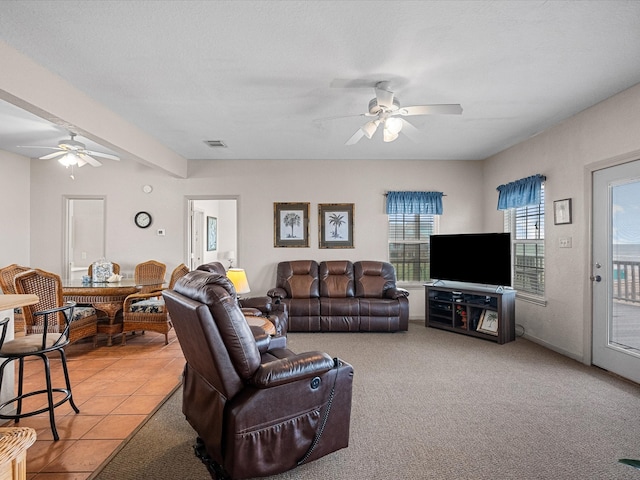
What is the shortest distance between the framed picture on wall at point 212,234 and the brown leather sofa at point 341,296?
2666 millimetres

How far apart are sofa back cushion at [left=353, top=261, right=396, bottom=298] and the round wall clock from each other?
3435 millimetres

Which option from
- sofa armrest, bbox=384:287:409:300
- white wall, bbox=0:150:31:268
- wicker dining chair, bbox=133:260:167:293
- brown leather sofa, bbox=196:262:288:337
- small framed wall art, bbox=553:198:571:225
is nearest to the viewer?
small framed wall art, bbox=553:198:571:225

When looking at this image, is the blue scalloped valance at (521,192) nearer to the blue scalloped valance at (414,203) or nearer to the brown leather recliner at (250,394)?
the blue scalloped valance at (414,203)

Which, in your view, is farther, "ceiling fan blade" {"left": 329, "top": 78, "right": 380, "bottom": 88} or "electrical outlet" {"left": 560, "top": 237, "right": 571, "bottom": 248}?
"electrical outlet" {"left": 560, "top": 237, "right": 571, "bottom": 248}

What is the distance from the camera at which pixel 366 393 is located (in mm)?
3014

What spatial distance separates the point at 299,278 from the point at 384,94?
327 centimetres

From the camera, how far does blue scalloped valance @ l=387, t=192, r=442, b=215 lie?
5.89 meters

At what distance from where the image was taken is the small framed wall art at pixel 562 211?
400 cm

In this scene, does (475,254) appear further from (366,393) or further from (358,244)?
(366,393)

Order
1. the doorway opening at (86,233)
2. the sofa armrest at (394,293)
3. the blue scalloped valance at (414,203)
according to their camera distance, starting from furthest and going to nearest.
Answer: the doorway opening at (86,233) < the blue scalloped valance at (414,203) < the sofa armrest at (394,293)

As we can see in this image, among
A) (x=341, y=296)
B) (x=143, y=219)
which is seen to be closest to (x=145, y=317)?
(x=143, y=219)

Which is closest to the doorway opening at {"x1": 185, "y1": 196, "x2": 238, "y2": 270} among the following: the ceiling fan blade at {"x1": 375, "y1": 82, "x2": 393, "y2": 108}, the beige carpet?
the ceiling fan blade at {"x1": 375, "y1": 82, "x2": 393, "y2": 108}

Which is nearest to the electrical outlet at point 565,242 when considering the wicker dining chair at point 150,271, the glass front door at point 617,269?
the glass front door at point 617,269

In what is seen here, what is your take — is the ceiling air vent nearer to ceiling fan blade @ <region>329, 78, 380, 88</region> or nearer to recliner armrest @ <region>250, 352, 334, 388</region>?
ceiling fan blade @ <region>329, 78, 380, 88</region>
